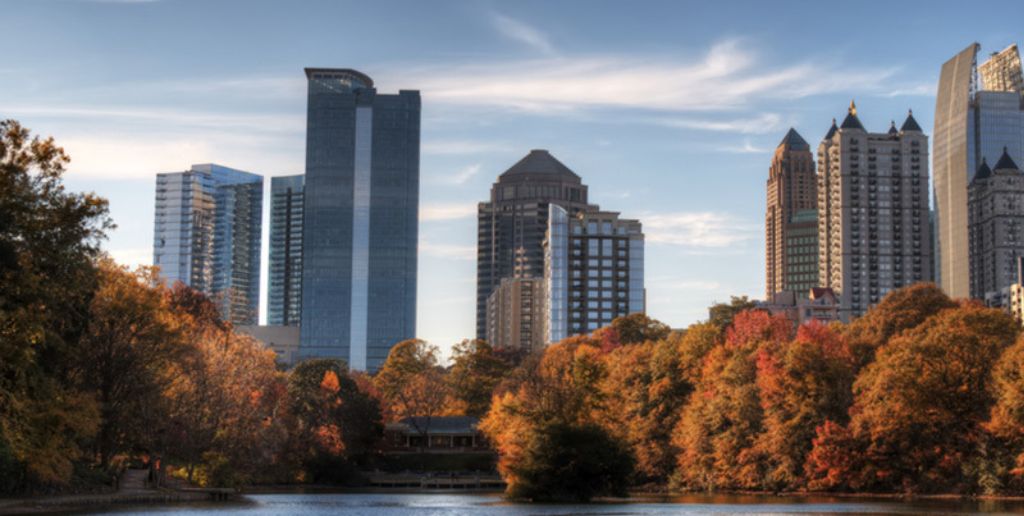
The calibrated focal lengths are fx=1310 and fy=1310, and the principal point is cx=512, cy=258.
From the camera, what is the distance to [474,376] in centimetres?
17025

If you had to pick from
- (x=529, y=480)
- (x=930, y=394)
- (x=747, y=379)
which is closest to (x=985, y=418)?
(x=930, y=394)

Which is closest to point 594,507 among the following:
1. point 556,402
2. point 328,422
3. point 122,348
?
point 556,402

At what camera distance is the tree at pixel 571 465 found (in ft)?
262

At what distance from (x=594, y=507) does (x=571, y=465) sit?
6.14 meters

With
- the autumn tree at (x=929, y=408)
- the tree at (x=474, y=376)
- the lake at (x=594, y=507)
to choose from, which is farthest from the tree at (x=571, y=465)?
the tree at (x=474, y=376)

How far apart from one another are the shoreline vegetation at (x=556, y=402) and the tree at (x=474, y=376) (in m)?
36.9

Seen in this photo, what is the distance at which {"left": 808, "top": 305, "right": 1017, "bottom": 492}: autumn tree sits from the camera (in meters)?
83.3

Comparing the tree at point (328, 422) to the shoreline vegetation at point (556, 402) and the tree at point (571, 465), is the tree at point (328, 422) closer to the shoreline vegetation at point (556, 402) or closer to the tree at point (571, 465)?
the shoreline vegetation at point (556, 402)

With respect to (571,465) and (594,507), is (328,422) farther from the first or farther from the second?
(594,507)

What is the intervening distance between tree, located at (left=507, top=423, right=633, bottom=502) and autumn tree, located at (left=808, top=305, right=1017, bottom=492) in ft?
55.1

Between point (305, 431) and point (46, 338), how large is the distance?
6288 cm

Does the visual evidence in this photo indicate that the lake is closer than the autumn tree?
Yes

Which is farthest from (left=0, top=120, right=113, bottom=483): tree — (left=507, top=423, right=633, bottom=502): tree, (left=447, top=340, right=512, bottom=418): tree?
(left=447, top=340, right=512, bottom=418): tree

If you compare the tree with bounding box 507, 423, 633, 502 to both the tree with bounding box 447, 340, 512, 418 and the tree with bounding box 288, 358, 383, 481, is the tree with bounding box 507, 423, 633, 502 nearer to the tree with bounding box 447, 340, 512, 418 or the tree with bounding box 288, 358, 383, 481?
the tree with bounding box 288, 358, 383, 481
